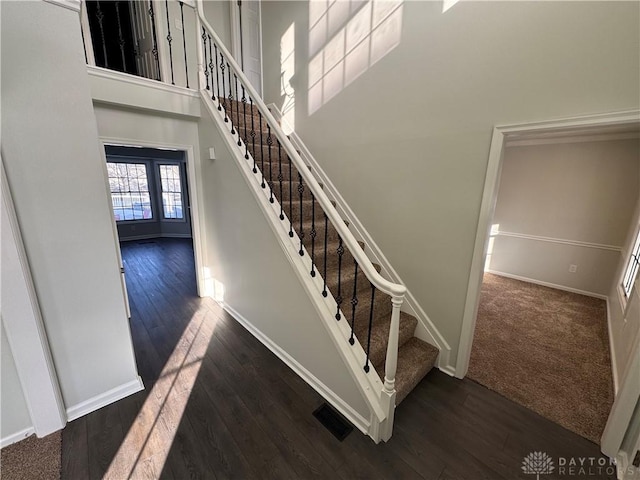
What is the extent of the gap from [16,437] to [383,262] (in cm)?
287

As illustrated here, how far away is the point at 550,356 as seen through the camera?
253 cm

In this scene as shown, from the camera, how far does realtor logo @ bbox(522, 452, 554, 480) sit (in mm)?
1491

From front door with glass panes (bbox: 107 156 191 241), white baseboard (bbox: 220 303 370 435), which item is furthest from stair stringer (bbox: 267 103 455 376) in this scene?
front door with glass panes (bbox: 107 156 191 241)

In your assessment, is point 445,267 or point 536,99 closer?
point 536,99

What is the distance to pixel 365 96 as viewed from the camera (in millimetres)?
2559

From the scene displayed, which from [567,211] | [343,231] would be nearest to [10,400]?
[343,231]

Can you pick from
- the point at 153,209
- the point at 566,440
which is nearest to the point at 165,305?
the point at 566,440

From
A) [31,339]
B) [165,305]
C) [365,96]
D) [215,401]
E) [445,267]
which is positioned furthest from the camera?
[165,305]

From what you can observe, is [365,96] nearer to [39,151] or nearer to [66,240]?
[39,151]

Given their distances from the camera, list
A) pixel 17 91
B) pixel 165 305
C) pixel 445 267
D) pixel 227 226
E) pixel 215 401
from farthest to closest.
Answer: pixel 165 305 < pixel 227 226 < pixel 445 267 < pixel 215 401 < pixel 17 91

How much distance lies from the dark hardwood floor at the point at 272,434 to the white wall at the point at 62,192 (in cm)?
41

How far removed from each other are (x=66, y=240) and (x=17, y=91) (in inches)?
32.2

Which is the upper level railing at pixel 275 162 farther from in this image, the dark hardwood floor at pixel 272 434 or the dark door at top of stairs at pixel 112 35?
the dark hardwood floor at pixel 272 434

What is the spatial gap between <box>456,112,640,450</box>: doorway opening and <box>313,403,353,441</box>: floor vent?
1.12 meters
